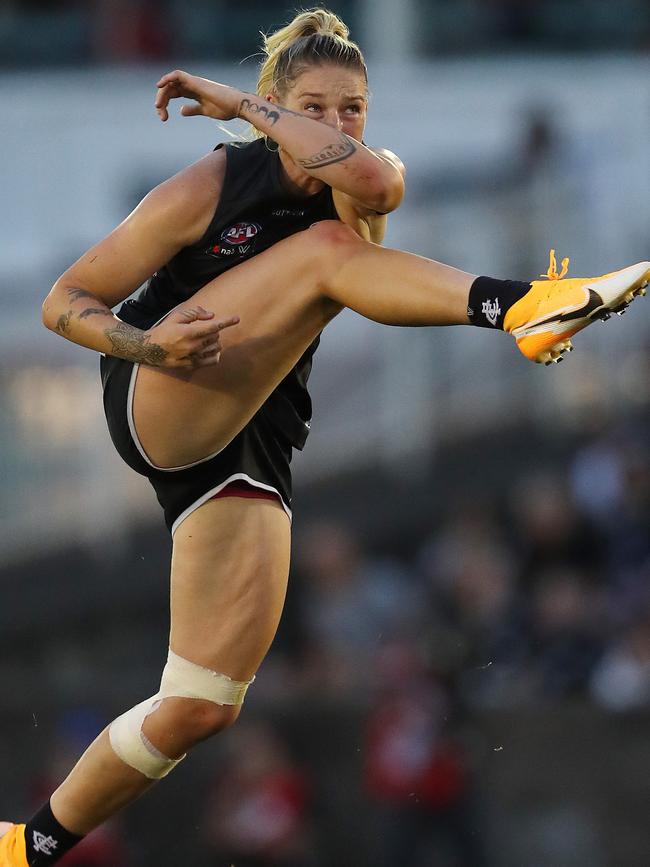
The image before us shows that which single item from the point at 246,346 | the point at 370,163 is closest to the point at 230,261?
the point at 246,346

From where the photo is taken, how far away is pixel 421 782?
629 cm

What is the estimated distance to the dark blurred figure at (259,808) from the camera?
6.51m

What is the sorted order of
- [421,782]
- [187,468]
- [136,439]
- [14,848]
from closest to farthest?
[136,439], [187,468], [14,848], [421,782]

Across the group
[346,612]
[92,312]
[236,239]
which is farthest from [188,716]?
[346,612]

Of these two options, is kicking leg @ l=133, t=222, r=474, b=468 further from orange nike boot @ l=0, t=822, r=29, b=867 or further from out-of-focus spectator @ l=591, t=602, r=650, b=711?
out-of-focus spectator @ l=591, t=602, r=650, b=711

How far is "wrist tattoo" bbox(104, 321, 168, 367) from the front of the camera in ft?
10.9

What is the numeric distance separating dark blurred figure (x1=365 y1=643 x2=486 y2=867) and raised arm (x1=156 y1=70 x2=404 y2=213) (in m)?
3.44

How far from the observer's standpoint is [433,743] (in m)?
6.30

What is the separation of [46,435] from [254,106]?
13.2 feet

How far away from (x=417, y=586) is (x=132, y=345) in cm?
408

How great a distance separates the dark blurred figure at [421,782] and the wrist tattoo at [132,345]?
11.0 ft

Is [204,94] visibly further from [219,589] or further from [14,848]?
[14,848]

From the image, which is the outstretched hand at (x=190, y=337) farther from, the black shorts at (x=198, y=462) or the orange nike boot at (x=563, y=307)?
the orange nike boot at (x=563, y=307)

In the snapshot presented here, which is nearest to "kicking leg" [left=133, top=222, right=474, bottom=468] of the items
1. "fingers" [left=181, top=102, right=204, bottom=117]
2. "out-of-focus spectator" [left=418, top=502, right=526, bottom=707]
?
"fingers" [left=181, top=102, right=204, bottom=117]
